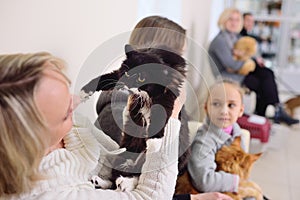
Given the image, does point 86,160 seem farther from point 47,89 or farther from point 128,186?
point 47,89

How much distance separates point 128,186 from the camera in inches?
33.5

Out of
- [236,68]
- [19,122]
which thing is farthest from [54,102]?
[236,68]

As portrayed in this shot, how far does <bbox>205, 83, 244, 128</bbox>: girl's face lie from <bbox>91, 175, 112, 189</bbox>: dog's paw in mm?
549

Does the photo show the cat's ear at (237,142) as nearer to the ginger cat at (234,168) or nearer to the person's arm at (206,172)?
the ginger cat at (234,168)

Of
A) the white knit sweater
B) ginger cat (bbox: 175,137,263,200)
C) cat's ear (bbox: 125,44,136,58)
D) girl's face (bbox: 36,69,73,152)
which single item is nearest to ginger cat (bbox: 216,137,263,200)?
ginger cat (bbox: 175,137,263,200)

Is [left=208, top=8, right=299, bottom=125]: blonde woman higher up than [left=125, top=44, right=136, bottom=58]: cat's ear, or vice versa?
[left=125, top=44, right=136, bottom=58]: cat's ear

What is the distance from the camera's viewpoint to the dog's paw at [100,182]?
2.86 feet

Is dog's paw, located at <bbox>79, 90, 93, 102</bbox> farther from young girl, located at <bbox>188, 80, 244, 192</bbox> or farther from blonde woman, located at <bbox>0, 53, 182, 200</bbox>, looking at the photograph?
young girl, located at <bbox>188, 80, 244, 192</bbox>

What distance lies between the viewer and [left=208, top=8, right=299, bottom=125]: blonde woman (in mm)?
2955

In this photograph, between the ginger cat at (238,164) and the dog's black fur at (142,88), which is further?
the ginger cat at (238,164)

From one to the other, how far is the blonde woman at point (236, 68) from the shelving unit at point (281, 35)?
102cm

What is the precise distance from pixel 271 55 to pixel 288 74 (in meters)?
0.27

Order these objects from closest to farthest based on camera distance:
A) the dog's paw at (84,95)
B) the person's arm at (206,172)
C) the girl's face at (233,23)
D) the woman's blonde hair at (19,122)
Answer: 1. the woman's blonde hair at (19,122)
2. the dog's paw at (84,95)
3. the person's arm at (206,172)
4. the girl's face at (233,23)

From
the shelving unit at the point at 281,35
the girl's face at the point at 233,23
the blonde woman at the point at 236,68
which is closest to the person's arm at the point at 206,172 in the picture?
the blonde woman at the point at 236,68
